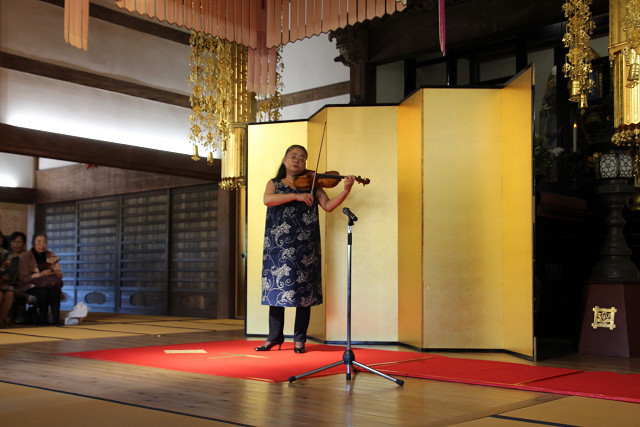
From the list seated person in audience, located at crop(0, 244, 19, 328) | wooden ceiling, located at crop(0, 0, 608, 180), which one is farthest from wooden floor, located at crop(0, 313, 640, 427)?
seated person in audience, located at crop(0, 244, 19, 328)

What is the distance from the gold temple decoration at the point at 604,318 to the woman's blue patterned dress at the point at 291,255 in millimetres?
1819

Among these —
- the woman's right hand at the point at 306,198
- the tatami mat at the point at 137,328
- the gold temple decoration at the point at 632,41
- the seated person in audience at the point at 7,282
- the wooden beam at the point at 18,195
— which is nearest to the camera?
the gold temple decoration at the point at 632,41

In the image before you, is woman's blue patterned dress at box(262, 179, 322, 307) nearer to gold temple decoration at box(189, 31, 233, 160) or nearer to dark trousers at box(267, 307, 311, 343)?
dark trousers at box(267, 307, 311, 343)

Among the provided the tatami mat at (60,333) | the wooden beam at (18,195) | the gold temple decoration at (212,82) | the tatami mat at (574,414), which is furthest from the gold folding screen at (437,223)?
the wooden beam at (18,195)

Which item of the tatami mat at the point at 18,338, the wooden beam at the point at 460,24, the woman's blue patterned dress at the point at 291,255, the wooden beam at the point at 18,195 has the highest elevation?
the wooden beam at the point at 460,24

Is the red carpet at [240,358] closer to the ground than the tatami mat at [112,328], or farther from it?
farther from it

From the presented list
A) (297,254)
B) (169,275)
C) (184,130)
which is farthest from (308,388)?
(169,275)

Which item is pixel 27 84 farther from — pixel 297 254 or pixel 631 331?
pixel 631 331

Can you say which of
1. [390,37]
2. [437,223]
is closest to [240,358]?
[437,223]

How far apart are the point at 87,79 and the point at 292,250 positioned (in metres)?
3.55

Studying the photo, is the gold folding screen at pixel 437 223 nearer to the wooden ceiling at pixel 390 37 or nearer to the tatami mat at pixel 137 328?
the wooden ceiling at pixel 390 37

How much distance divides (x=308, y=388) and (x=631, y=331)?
2460 mm

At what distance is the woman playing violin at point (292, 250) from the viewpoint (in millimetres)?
4031

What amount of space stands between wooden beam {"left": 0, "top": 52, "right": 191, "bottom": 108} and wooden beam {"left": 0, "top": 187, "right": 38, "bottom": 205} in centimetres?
364
